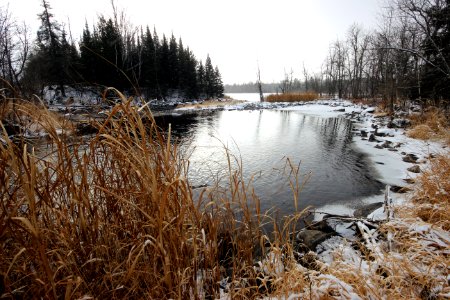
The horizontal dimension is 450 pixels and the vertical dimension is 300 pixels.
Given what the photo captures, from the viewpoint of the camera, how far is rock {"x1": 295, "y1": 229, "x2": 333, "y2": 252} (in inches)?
105

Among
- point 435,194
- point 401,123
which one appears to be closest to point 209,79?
point 401,123

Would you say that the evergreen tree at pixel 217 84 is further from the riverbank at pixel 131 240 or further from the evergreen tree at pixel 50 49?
the riverbank at pixel 131 240

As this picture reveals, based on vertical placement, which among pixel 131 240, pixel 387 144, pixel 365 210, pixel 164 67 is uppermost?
pixel 164 67

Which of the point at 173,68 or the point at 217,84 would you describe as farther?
the point at 217,84

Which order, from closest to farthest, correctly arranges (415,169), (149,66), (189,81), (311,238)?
(311,238)
(415,169)
(149,66)
(189,81)

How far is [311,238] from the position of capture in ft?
9.11

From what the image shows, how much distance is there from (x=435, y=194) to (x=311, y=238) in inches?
62.2

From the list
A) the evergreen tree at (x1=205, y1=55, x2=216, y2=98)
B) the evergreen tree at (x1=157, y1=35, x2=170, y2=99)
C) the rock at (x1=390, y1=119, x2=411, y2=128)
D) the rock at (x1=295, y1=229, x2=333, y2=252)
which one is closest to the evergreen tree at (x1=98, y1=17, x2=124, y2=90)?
the evergreen tree at (x1=157, y1=35, x2=170, y2=99)

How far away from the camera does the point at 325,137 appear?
10305mm

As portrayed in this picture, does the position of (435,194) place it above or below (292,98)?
below

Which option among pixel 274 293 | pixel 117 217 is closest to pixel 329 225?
pixel 274 293

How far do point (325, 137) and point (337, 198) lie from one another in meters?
6.50

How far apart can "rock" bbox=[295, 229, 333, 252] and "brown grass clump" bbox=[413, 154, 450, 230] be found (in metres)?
0.99

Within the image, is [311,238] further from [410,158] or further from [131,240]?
[410,158]
